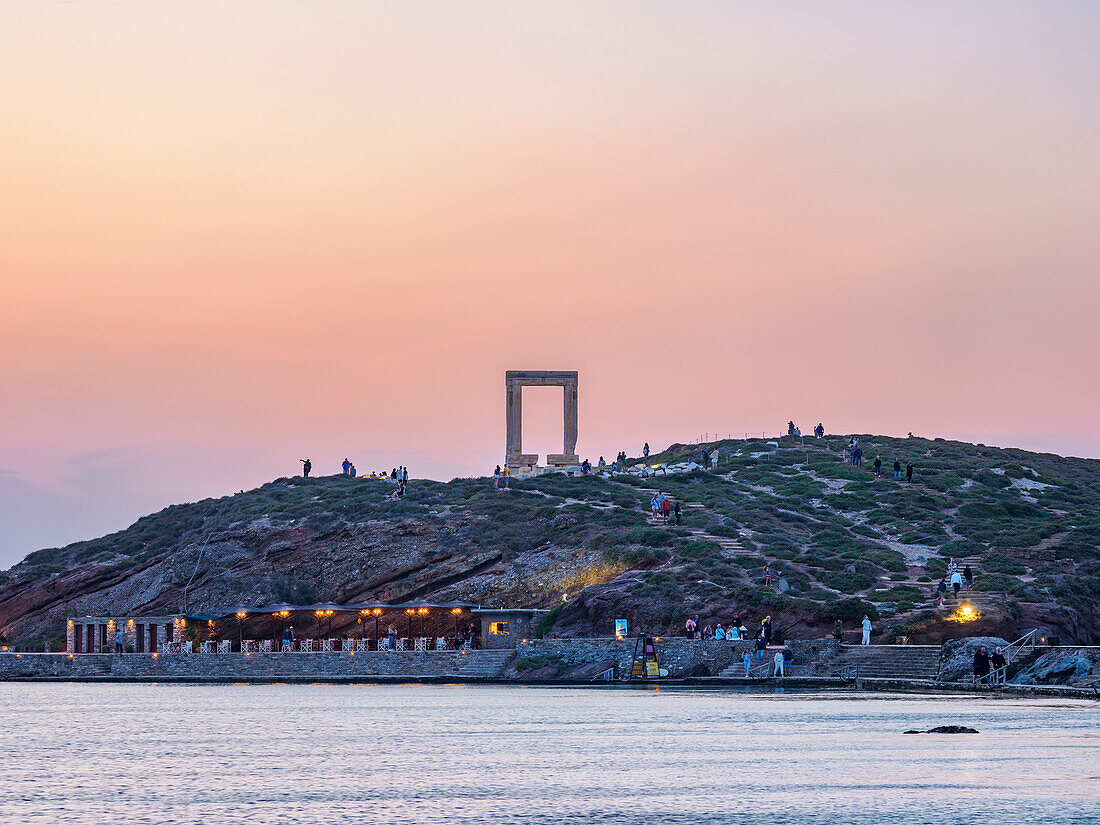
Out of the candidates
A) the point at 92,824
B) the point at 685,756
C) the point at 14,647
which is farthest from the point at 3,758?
the point at 14,647

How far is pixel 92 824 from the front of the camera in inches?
827

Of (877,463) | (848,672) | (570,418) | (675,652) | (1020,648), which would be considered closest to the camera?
(1020,648)

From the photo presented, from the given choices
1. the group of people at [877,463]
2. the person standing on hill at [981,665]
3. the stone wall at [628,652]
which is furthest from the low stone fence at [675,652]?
the group of people at [877,463]

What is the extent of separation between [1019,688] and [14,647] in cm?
6000

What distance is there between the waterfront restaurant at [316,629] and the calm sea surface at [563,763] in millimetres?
20094

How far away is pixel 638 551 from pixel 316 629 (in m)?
17.6

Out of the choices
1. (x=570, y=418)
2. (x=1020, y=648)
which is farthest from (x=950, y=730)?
(x=570, y=418)

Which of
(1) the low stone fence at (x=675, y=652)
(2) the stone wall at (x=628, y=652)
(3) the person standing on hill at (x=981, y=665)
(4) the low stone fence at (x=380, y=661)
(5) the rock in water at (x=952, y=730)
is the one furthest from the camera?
(4) the low stone fence at (x=380, y=661)

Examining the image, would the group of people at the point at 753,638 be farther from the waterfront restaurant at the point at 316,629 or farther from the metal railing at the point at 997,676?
the metal railing at the point at 997,676

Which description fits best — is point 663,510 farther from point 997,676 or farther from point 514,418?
point 997,676

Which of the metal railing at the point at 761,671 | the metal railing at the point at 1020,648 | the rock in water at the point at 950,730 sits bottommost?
the metal railing at the point at 761,671

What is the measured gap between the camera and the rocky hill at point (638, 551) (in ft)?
220

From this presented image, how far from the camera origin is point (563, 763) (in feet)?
94.5

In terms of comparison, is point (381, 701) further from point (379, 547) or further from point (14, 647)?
point (14, 647)
